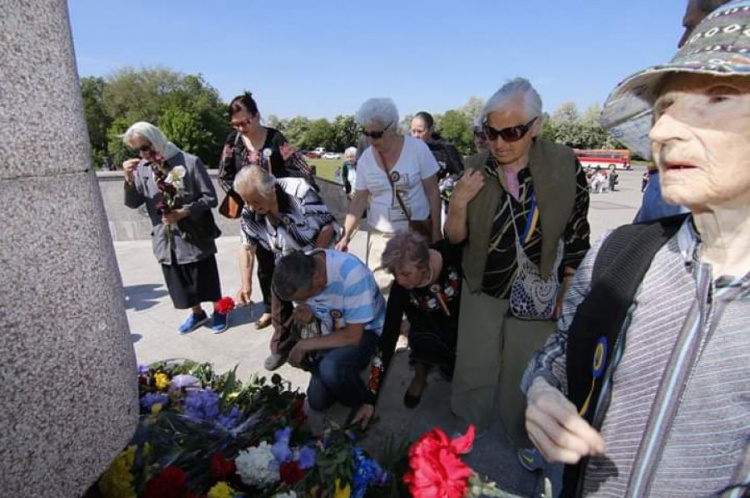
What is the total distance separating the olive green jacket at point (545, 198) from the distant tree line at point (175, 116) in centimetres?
3467

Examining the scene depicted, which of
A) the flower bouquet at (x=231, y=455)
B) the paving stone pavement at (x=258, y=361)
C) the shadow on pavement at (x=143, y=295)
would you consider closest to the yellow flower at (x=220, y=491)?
the flower bouquet at (x=231, y=455)

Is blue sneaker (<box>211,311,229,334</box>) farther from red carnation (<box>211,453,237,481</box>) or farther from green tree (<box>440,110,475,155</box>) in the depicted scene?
green tree (<box>440,110,475,155</box>)

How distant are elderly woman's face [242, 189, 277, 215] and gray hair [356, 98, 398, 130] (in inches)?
33.6

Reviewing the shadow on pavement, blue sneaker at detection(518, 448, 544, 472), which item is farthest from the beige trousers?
the shadow on pavement

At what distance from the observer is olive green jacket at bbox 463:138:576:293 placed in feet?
6.73

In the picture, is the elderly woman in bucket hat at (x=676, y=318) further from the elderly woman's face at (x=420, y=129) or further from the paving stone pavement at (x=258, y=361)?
the elderly woman's face at (x=420, y=129)

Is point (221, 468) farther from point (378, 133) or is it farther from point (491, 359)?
point (378, 133)

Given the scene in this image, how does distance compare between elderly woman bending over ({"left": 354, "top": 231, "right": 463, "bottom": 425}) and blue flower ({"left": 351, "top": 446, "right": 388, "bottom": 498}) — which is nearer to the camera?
blue flower ({"left": 351, "top": 446, "right": 388, "bottom": 498})

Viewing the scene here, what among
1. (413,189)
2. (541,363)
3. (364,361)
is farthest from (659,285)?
(413,189)

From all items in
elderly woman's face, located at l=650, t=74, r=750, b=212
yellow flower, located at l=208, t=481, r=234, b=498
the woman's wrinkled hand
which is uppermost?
elderly woman's face, located at l=650, t=74, r=750, b=212

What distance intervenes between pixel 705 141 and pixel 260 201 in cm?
263

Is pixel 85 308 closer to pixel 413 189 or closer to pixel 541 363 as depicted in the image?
pixel 541 363

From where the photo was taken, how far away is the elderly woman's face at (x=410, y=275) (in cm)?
232

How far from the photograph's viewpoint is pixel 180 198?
11.5 feet
